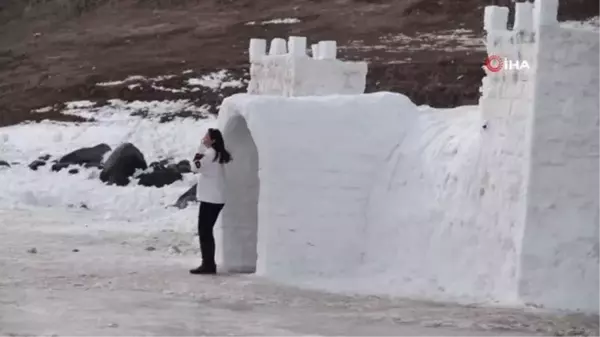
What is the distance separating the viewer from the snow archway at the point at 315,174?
923cm

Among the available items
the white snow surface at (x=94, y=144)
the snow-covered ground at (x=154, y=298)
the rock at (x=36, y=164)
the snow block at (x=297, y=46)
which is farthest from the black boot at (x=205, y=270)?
the rock at (x=36, y=164)

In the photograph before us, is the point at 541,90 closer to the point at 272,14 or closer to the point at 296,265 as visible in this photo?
the point at 296,265

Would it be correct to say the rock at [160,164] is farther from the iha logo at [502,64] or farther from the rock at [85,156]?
the iha logo at [502,64]

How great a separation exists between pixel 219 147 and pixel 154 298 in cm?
207

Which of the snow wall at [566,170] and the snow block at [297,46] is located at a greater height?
the snow block at [297,46]

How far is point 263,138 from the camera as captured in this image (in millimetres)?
9211

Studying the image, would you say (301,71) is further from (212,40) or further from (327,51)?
(212,40)

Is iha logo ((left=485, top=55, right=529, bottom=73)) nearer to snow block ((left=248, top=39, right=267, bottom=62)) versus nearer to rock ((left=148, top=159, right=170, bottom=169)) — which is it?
snow block ((left=248, top=39, right=267, bottom=62))

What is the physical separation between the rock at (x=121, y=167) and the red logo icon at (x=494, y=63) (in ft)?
42.5

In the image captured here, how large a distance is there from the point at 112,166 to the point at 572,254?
1473cm

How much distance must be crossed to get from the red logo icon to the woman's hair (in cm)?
276

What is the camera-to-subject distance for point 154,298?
802cm

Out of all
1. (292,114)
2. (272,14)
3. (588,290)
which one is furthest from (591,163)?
(272,14)

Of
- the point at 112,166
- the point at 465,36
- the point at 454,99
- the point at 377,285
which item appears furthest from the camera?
the point at 465,36
